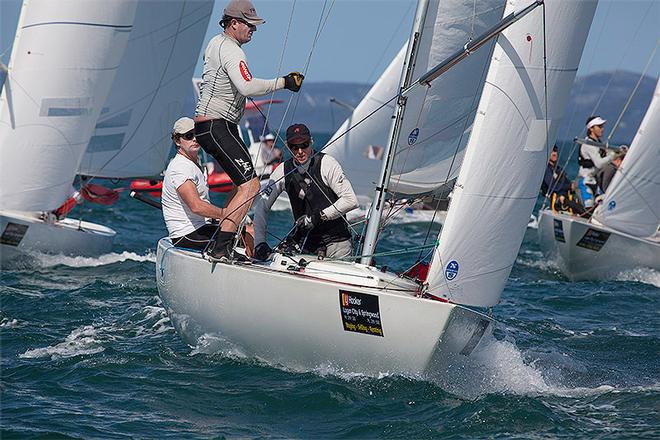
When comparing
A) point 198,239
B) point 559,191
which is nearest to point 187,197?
point 198,239

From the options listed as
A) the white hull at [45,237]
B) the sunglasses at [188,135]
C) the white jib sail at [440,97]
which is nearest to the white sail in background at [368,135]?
the white hull at [45,237]

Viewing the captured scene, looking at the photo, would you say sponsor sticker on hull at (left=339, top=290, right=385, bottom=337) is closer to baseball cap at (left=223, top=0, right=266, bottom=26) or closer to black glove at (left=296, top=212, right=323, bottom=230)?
black glove at (left=296, top=212, right=323, bottom=230)

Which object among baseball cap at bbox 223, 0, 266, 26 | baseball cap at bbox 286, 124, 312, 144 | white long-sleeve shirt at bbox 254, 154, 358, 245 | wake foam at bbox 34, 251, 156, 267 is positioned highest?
baseball cap at bbox 223, 0, 266, 26

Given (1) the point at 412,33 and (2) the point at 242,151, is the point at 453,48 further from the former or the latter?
(2) the point at 242,151

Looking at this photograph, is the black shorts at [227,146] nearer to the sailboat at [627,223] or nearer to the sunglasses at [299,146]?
the sunglasses at [299,146]

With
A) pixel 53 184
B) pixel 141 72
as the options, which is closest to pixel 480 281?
pixel 53 184

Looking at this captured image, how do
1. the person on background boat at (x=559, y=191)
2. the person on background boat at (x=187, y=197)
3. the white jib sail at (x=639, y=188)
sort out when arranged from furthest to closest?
the person on background boat at (x=559, y=191)
the white jib sail at (x=639, y=188)
the person on background boat at (x=187, y=197)

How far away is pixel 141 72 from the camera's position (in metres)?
13.6

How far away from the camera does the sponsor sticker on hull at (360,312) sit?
244 inches

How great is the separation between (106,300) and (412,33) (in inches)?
149

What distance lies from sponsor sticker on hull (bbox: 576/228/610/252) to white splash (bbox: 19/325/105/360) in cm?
631

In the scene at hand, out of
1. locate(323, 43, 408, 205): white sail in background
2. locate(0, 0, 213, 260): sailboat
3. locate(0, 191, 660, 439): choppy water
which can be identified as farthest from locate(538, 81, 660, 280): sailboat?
locate(0, 0, 213, 260): sailboat

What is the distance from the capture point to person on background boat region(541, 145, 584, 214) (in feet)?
43.9

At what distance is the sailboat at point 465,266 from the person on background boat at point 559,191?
683 cm
